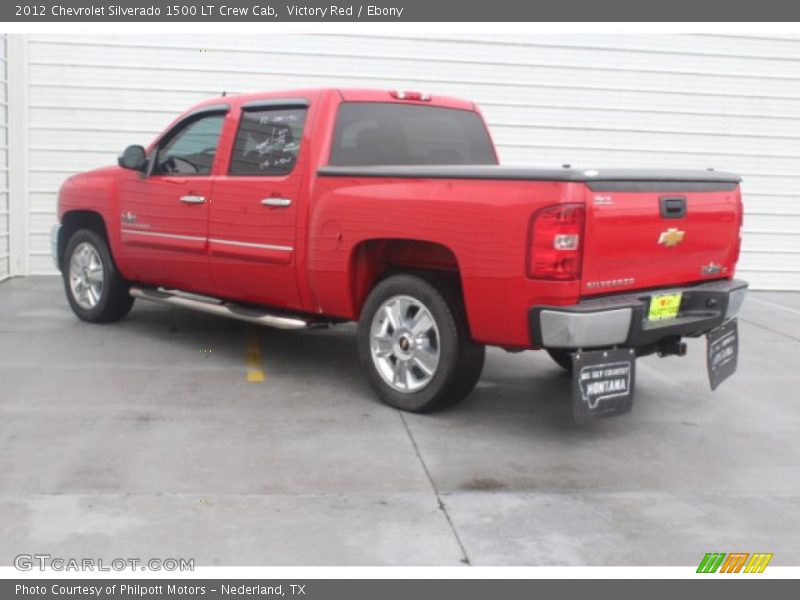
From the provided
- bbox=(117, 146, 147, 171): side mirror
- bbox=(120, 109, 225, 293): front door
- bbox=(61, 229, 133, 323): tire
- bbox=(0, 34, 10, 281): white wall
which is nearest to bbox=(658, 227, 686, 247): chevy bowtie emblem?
bbox=(120, 109, 225, 293): front door

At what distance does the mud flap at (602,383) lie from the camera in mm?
4805

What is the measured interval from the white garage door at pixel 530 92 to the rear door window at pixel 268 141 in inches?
171

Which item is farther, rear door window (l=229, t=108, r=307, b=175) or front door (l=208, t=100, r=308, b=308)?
rear door window (l=229, t=108, r=307, b=175)

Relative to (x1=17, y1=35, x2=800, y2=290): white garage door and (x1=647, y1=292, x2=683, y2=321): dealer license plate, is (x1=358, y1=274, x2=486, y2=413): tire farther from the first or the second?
(x1=17, y1=35, x2=800, y2=290): white garage door

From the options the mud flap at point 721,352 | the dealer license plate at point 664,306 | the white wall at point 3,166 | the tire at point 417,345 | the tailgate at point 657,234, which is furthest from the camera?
the white wall at point 3,166

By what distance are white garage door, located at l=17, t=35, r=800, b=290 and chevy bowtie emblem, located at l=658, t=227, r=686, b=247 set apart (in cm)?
614

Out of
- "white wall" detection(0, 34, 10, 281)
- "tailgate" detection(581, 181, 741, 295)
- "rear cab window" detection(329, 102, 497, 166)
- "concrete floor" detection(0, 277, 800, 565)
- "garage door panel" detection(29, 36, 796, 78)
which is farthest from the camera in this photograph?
"garage door panel" detection(29, 36, 796, 78)

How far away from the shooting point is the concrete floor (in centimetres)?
375

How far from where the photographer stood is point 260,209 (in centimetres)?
625

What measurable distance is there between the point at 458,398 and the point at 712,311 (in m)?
1.54

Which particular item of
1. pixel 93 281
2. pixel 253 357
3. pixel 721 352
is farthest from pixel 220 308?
pixel 721 352

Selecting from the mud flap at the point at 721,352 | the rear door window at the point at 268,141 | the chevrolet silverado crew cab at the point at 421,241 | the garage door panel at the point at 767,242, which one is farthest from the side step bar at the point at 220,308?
the garage door panel at the point at 767,242

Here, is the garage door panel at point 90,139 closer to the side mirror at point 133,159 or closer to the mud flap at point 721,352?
the side mirror at point 133,159

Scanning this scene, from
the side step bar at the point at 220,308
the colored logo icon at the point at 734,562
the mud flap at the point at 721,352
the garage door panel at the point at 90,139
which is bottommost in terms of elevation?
the colored logo icon at the point at 734,562
